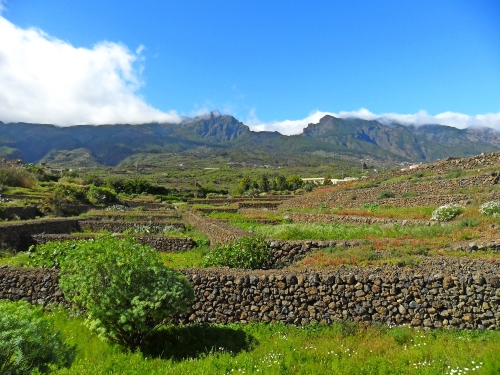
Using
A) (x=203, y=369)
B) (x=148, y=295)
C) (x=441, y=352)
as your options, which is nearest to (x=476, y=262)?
(x=441, y=352)

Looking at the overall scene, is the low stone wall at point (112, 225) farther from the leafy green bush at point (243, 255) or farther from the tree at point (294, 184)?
the tree at point (294, 184)

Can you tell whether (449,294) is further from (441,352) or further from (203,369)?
(203,369)

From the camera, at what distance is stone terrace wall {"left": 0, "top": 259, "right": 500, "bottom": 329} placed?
8.59 meters

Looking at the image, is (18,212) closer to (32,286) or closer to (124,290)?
(32,286)

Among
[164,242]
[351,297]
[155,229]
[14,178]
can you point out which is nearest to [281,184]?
[14,178]

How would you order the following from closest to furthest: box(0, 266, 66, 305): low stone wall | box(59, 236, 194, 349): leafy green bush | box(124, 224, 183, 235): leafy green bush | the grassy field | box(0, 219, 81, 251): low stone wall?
1. box(59, 236, 194, 349): leafy green bush
2. box(0, 266, 66, 305): low stone wall
3. the grassy field
4. box(0, 219, 81, 251): low stone wall
5. box(124, 224, 183, 235): leafy green bush

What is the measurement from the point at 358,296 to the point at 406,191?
2637cm

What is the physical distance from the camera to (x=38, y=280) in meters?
10.8

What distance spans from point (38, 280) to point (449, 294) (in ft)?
36.6

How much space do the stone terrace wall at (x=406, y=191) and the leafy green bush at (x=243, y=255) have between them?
649 inches

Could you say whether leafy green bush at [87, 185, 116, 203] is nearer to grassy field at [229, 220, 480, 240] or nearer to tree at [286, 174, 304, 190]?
grassy field at [229, 220, 480, 240]

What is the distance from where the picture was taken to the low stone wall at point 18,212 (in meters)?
28.5

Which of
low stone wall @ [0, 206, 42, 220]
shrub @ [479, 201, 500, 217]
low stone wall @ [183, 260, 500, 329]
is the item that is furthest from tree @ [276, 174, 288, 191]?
low stone wall @ [183, 260, 500, 329]

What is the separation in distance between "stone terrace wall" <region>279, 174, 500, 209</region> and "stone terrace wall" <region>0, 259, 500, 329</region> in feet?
56.3
